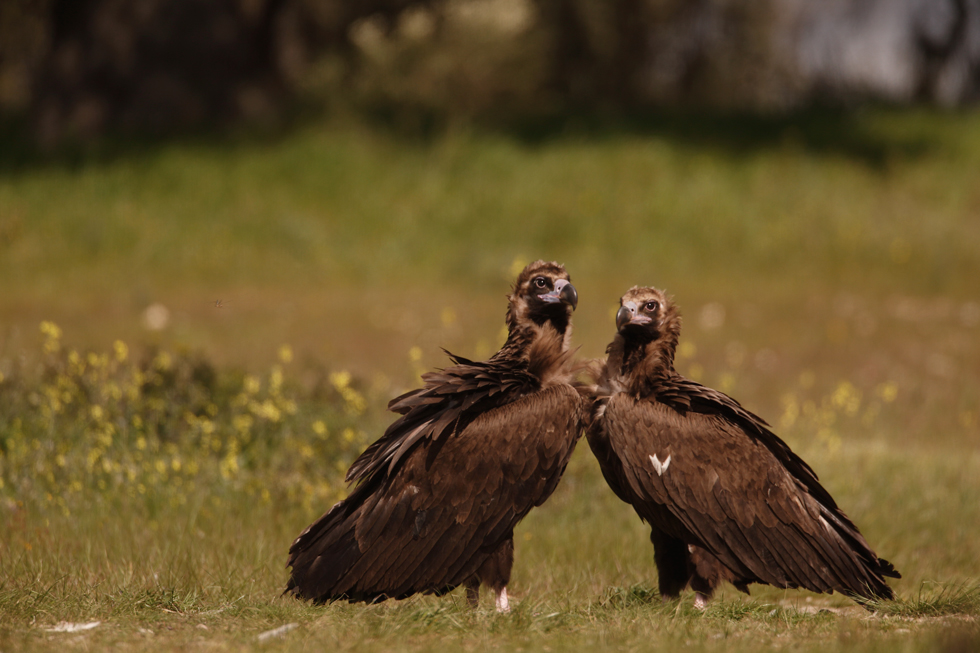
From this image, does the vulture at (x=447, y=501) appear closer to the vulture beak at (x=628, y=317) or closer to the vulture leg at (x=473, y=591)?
the vulture leg at (x=473, y=591)

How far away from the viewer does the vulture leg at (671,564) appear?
17.5 ft

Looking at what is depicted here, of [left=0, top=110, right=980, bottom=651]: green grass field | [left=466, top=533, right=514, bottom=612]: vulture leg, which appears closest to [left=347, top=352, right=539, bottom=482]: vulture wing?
[left=466, top=533, right=514, bottom=612]: vulture leg

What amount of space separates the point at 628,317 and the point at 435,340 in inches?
280

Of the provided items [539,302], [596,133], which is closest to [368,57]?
[596,133]

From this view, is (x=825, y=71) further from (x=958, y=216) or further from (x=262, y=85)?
(x=262, y=85)

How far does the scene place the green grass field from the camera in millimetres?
4887

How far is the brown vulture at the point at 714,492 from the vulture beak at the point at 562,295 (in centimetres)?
29

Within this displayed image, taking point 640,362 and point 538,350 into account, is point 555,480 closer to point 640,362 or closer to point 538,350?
point 538,350

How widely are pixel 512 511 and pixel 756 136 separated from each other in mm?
15646

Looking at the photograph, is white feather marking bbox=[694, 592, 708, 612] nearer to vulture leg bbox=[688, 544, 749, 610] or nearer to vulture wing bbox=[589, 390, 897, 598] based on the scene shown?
vulture leg bbox=[688, 544, 749, 610]

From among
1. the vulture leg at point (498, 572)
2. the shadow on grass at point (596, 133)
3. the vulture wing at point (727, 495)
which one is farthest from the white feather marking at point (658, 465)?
the shadow on grass at point (596, 133)

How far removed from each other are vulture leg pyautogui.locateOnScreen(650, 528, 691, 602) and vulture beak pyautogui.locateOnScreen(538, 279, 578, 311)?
1.27 metres

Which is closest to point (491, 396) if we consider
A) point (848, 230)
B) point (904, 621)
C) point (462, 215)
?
point (904, 621)

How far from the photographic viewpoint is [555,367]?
5.25 metres
